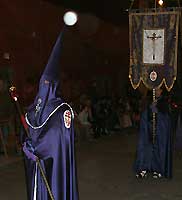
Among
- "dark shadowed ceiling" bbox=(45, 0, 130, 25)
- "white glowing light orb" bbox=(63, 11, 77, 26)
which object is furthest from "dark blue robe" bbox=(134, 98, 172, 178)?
"dark shadowed ceiling" bbox=(45, 0, 130, 25)

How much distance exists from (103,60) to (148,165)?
8549 millimetres

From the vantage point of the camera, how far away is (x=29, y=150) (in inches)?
166

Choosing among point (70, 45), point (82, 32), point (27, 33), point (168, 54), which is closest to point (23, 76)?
point (27, 33)

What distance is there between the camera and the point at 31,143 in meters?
4.23

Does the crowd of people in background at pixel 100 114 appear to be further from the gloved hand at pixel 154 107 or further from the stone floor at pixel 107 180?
the gloved hand at pixel 154 107

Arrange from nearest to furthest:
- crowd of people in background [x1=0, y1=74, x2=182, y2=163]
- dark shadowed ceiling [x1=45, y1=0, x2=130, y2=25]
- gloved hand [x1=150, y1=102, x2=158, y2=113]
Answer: gloved hand [x1=150, y1=102, x2=158, y2=113]
crowd of people in background [x1=0, y1=74, x2=182, y2=163]
dark shadowed ceiling [x1=45, y1=0, x2=130, y2=25]

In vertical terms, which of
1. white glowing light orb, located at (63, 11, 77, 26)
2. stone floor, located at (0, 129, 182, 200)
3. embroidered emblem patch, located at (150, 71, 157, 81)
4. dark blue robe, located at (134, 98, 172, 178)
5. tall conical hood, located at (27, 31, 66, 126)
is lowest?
stone floor, located at (0, 129, 182, 200)

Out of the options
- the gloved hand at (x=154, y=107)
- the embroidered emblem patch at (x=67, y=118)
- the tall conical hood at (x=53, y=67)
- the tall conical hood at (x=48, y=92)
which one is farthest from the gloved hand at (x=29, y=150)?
the gloved hand at (x=154, y=107)

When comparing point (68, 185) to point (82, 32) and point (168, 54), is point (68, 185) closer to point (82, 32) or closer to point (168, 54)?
point (168, 54)

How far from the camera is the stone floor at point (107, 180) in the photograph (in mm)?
6941

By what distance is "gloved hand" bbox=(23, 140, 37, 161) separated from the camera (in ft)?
13.8

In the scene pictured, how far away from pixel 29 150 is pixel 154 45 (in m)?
4.34

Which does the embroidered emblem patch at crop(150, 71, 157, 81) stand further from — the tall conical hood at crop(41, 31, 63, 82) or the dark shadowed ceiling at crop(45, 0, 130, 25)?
the dark shadowed ceiling at crop(45, 0, 130, 25)

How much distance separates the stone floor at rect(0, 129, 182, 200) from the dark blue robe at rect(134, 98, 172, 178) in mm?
221
